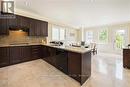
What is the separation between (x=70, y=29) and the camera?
28.9 feet

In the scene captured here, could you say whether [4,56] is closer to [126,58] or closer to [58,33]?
[58,33]

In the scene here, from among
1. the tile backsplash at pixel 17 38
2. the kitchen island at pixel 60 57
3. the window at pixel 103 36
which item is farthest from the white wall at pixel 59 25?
the window at pixel 103 36

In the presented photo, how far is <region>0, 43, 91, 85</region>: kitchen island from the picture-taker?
8.05 feet

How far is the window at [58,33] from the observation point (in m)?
6.72

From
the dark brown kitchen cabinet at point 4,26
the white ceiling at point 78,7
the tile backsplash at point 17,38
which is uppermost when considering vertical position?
the white ceiling at point 78,7

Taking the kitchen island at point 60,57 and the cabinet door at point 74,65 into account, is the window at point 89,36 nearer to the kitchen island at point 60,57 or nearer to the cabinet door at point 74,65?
the kitchen island at point 60,57

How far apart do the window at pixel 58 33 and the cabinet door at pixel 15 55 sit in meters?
2.87

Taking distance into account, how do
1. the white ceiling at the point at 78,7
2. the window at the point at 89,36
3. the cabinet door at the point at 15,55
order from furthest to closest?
the window at the point at 89,36
the cabinet door at the point at 15,55
the white ceiling at the point at 78,7

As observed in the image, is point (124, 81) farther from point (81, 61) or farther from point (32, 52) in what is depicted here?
point (32, 52)

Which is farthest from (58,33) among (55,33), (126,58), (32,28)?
(126,58)

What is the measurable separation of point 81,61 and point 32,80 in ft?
4.95

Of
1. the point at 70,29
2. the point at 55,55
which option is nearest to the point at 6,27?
the point at 55,55

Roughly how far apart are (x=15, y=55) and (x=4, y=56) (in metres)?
0.44

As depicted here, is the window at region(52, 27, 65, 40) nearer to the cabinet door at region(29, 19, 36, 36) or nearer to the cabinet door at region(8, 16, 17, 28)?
the cabinet door at region(29, 19, 36, 36)
